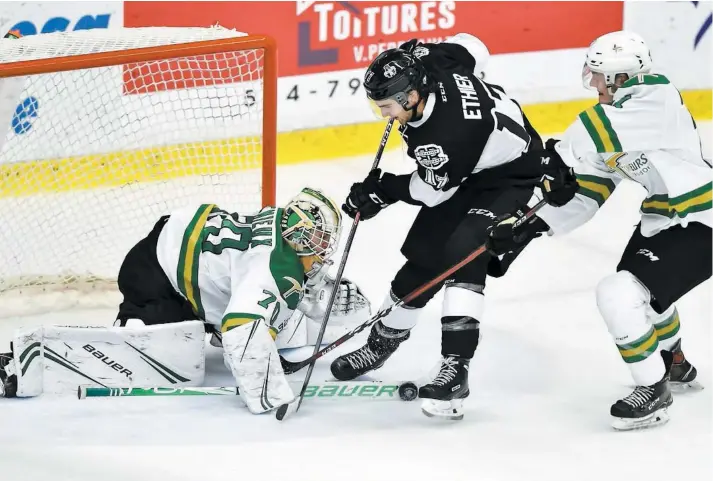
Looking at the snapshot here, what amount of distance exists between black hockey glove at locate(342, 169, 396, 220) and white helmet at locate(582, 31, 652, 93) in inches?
24.8

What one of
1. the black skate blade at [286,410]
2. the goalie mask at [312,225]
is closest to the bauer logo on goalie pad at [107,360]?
the black skate blade at [286,410]

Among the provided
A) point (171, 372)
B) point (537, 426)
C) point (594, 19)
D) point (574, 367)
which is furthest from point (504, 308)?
point (594, 19)

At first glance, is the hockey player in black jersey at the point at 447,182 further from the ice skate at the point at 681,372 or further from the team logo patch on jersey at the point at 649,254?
the ice skate at the point at 681,372

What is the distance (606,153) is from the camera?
321 centimetres

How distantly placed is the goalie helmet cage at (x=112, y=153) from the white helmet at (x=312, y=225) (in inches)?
24.5

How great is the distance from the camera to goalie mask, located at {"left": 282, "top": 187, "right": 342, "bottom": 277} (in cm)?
329

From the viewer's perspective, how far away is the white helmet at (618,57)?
325 centimetres

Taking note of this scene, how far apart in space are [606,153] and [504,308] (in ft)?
3.70

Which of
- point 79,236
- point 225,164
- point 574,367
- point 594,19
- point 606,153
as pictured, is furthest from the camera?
point 594,19

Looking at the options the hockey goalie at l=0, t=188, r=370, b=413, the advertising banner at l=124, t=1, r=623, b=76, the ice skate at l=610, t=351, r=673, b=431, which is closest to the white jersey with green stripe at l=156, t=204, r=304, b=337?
the hockey goalie at l=0, t=188, r=370, b=413

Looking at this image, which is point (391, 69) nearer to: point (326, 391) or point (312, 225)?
point (312, 225)

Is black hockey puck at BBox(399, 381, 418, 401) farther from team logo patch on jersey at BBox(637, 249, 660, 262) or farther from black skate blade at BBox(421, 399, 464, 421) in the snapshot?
team logo patch on jersey at BBox(637, 249, 660, 262)

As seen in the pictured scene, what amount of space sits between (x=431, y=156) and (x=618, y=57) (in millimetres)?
530

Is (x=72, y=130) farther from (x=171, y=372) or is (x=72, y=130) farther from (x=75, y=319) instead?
(x=171, y=372)
